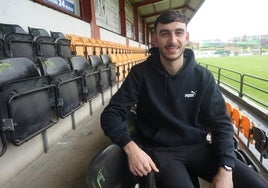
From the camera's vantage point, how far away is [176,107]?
125 centimetres

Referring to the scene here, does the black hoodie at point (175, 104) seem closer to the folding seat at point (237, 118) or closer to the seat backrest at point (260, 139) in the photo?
the seat backrest at point (260, 139)

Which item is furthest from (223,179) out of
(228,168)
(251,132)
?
(251,132)

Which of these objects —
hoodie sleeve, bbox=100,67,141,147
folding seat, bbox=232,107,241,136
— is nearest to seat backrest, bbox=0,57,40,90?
hoodie sleeve, bbox=100,67,141,147

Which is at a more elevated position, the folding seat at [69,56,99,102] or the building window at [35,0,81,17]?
the building window at [35,0,81,17]

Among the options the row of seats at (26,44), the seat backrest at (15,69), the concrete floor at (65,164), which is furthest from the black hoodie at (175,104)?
the row of seats at (26,44)

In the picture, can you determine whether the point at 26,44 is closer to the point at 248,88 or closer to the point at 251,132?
the point at 251,132

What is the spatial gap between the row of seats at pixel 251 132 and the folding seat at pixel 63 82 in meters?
1.33

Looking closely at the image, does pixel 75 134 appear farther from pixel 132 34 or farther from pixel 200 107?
pixel 132 34

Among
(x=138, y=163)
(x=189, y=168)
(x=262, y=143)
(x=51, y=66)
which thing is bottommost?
(x=262, y=143)

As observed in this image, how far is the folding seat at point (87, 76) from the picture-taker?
7.67 feet

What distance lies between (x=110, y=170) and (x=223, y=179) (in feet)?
1.61

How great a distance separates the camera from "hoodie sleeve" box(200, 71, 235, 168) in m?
1.21

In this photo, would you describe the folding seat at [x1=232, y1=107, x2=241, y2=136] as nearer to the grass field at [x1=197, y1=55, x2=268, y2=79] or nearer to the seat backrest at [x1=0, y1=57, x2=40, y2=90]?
the seat backrest at [x1=0, y1=57, x2=40, y2=90]

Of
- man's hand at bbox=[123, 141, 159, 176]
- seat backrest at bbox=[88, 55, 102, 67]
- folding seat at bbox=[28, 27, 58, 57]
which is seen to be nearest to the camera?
man's hand at bbox=[123, 141, 159, 176]
